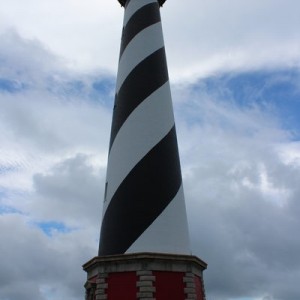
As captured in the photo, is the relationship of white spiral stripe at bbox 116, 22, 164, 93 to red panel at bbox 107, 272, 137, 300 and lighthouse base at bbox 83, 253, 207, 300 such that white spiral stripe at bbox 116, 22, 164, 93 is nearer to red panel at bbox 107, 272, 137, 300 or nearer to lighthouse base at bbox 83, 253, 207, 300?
lighthouse base at bbox 83, 253, 207, 300

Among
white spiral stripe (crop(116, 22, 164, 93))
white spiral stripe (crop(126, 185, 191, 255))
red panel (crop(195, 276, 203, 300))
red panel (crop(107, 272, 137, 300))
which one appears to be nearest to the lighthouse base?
red panel (crop(107, 272, 137, 300))

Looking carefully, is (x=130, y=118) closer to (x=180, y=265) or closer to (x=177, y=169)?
(x=177, y=169)

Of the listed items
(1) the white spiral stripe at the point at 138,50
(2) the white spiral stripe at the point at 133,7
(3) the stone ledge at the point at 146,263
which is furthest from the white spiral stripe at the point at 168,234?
(2) the white spiral stripe at the point at 133,7

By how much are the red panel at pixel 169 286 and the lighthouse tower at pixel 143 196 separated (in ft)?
0.07

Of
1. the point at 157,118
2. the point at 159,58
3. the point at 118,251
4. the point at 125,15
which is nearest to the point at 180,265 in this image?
the point at 118,251

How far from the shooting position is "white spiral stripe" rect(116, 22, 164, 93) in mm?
11695

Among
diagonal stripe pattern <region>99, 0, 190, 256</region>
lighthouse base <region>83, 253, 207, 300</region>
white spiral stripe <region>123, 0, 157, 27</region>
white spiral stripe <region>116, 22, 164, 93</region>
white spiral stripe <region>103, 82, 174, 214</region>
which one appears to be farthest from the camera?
white spiral stripe <region>123, 0, 157, 27</region>

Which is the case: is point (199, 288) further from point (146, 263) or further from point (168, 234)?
point (146, 263)

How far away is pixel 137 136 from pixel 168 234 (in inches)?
104

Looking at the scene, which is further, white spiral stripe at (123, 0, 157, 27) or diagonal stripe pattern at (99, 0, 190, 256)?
white spiral stripe at (123, 0, 157, 27)

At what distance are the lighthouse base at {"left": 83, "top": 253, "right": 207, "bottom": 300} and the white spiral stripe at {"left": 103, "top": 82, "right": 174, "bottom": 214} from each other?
71.5 inches

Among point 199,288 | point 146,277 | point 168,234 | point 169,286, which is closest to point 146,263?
point 146,277

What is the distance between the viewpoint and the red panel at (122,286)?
8.87 m

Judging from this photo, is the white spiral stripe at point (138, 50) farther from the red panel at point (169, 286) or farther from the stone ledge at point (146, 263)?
the red panel at point (169, 286)
